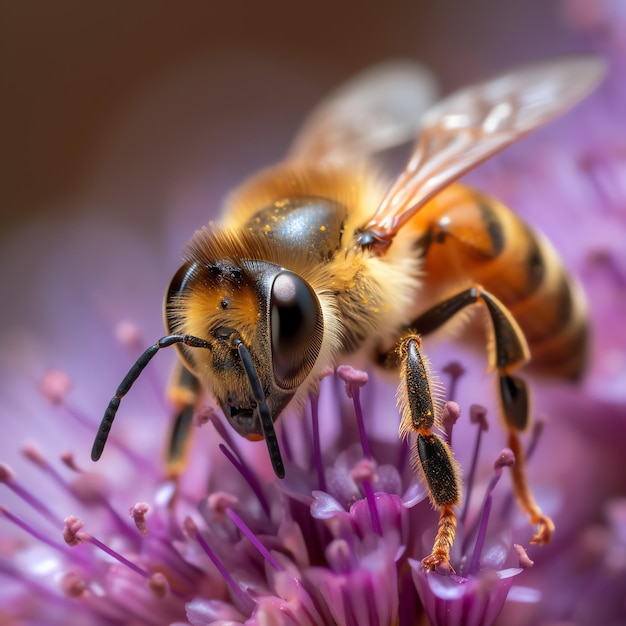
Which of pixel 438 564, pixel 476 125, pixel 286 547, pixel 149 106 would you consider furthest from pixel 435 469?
pixel 149 106

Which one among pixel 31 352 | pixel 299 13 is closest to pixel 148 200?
pixel 31 352

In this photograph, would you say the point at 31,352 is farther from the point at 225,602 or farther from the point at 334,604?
the point at 334,604

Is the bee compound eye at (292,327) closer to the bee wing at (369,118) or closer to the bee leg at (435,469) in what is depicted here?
the bee leg at (435,469)

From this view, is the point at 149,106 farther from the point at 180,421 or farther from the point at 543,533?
the point at 543,533

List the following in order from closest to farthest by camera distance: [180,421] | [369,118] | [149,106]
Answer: [180,421], [369,118], [149,106]

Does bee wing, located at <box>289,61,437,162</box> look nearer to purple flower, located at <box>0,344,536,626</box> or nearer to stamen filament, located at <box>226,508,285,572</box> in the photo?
purple flower, located at <box>0,344,536,626</box>

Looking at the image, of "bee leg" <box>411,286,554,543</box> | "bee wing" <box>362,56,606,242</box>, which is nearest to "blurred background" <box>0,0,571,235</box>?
"bee wing" <box>362,56,606,242</box>
